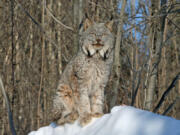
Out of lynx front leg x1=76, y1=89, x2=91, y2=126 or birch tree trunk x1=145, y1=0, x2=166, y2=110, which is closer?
lynx front leg x1=76, y1=89, x2=91, y2=126

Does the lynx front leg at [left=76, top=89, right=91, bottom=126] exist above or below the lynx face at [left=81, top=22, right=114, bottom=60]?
below

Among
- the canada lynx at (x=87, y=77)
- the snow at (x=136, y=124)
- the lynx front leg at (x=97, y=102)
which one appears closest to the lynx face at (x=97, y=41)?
the canada lynx at (x=87, y=77)

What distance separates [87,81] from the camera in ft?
15.4

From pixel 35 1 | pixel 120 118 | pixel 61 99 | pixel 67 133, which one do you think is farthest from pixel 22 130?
pixel 120 118

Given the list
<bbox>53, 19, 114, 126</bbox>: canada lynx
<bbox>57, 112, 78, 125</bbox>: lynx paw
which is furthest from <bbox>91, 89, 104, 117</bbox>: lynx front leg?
<bbox>57, 112, 78, 125</bbox>: lynx paw

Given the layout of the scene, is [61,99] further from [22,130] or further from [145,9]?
[22,130]

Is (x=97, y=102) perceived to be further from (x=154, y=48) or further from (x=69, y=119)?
(x=154, y=48)

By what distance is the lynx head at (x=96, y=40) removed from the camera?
4.58 metres

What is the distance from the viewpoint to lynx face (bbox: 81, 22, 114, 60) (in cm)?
458

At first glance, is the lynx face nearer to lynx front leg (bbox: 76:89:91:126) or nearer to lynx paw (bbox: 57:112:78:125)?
lynx front leg (bbox: 76:89:91:126)

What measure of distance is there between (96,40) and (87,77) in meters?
0.62

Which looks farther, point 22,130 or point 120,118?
point 22,130

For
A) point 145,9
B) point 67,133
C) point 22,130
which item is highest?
point 145,9

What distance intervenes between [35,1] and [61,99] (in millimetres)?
7763
